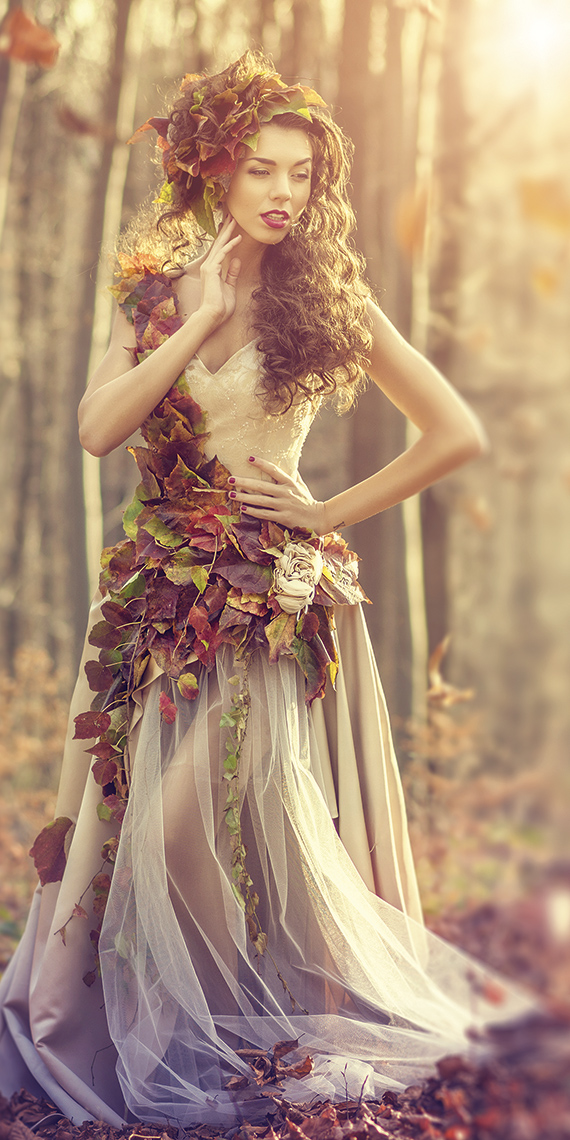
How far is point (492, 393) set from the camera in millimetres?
5648

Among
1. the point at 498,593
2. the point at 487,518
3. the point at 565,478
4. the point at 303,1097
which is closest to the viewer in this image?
the point at 303,1097

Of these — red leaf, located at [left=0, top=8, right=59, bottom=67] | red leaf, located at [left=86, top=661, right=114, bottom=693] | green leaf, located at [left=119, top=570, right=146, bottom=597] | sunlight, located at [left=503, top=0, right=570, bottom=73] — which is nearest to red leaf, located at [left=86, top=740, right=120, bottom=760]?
red leaf, located at [left=86, top=661, right=114, bottom=693]

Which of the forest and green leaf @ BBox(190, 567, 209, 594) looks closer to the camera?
green leaf @ BBox(190, 567, 209, 594)

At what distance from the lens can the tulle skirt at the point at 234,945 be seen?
1.63 metres

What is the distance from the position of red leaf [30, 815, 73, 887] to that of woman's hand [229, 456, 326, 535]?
2.84 feet

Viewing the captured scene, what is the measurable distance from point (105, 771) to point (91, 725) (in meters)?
0.11

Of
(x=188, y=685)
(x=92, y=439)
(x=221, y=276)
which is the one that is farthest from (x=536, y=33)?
(x=188, y=685)

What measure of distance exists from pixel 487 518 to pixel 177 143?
4012mm

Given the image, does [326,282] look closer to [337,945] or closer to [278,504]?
[278,504]

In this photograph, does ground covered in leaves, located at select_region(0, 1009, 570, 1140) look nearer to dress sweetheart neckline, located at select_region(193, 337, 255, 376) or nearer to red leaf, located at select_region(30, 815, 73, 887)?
red leaf, located at select_region(30, 815, 73, 887)

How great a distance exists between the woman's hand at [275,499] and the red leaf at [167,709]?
436 millimetres

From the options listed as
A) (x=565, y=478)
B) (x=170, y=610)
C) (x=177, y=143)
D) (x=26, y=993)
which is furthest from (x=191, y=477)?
(x=565, y=478)

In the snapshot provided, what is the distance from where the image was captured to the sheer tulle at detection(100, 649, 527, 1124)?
64.2 inches

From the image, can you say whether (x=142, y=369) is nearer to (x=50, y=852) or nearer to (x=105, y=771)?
(x=105, y=771)
